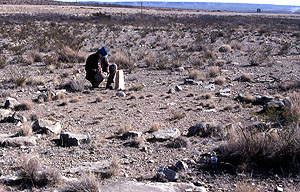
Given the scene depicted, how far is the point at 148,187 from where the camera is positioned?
5016 mm

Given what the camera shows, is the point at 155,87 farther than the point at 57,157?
Yes

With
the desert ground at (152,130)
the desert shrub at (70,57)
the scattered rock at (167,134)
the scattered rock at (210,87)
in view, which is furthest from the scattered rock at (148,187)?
the desert shrub at (70,57)

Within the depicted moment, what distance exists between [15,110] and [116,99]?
278cm

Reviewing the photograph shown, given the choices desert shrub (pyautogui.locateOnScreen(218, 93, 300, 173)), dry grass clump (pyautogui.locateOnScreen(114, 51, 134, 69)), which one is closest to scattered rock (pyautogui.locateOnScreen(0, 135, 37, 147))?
desert shrub (pyautogui.locateOnScreen(218, 93, 300, 173))

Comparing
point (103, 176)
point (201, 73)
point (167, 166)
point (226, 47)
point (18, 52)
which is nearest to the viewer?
point (103, 176)

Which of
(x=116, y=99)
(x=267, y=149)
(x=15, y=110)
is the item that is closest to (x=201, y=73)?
(x=116, y=99)

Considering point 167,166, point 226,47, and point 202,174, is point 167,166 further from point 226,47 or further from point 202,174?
point 226,47

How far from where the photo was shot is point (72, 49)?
706 inches

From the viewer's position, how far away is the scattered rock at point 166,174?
533 centimetres

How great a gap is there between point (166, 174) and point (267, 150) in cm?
166

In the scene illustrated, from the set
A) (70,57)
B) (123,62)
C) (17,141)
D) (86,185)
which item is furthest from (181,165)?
(70,57)

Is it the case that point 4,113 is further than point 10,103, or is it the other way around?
point 10,103

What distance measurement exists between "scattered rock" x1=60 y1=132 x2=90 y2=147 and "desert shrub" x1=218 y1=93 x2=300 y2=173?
2582mm

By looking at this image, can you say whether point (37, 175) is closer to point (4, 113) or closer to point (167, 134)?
point (167, 134)
